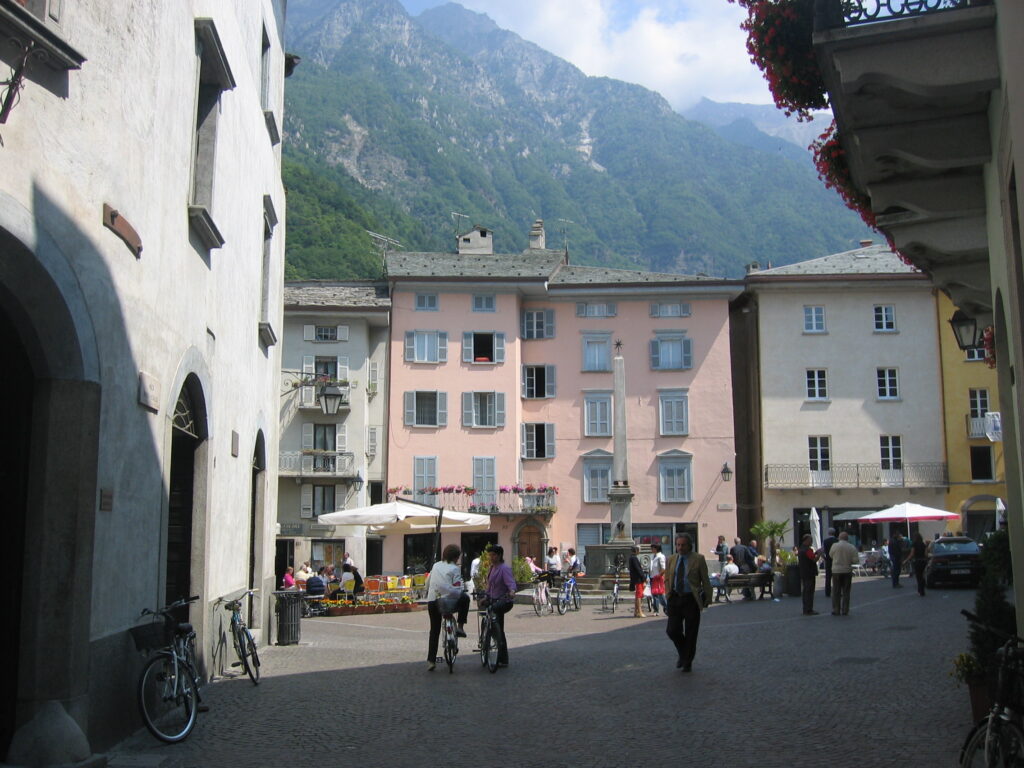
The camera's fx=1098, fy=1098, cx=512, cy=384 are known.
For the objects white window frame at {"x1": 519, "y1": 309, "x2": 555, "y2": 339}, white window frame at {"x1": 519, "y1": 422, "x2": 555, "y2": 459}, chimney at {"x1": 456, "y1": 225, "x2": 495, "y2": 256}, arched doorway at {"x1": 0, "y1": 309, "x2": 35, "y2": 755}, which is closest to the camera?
arched doorway at {"x1": 0, "y1": 309, "x2": 35, "y2": 755}

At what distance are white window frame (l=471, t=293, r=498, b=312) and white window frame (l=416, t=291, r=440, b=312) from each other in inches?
62.2

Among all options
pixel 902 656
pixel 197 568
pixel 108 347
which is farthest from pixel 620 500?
pixel 108 347

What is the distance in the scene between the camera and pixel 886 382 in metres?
46.9

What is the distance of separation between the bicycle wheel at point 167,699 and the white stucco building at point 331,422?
33.7 m

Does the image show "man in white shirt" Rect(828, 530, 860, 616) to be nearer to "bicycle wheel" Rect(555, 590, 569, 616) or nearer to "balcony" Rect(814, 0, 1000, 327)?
"bicycle wheel" Rect(555, 590, 569, 616)

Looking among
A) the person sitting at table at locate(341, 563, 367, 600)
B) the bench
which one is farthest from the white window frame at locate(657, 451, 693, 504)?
the person sitting at table at locate(341, 563, 367, 600)

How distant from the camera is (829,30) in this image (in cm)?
788

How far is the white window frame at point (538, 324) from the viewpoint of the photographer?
4791 cm

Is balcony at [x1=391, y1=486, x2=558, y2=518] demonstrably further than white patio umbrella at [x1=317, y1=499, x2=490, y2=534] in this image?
Yes

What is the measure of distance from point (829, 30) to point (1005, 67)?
1435 millimetres

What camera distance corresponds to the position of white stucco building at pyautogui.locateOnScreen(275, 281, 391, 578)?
4391 centimetres

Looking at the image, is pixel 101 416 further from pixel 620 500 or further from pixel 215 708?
pixel 620 500

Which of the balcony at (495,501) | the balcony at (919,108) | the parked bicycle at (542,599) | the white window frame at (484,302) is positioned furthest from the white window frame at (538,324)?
the balcony at (919,108)

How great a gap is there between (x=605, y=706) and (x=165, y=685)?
13.4ft
